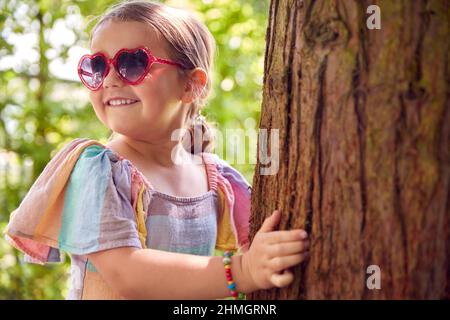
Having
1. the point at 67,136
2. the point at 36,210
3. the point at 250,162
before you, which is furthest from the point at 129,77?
the point at 67,136

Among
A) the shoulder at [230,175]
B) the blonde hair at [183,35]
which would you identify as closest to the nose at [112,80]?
the blonde hair at [183,35]

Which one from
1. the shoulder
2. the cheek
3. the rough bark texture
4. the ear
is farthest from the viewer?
the shoulder

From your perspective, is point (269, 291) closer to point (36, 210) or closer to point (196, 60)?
point (36, 210)

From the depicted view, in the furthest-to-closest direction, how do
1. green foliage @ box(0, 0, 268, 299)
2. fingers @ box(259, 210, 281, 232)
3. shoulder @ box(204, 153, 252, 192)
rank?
1. green foliage @ box(0, 0, 268, 299)
2. shoulder @ box(204, 153, 252, 192)
3. fingers @ box(259, 210, 281, 232)

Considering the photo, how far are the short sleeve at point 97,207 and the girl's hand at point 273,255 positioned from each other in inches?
15.0

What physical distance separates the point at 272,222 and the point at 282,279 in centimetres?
17

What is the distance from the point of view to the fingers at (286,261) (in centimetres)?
171

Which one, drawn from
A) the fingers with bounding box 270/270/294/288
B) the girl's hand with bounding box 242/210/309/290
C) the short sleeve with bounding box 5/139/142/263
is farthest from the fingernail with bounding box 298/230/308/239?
the short sleeve with bounding box 5/139/142/263

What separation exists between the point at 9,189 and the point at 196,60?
300cm

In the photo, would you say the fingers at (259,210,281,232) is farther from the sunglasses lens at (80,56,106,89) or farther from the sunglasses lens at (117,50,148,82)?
the sunglasses lens at (80,56,106,89)

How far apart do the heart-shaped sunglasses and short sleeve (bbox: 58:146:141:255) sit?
27cm

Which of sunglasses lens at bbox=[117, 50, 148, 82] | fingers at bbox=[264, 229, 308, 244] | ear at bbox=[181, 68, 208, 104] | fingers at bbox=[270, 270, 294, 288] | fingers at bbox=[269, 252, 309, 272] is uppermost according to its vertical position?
sunglasses lens at bbox=[117, 50, 148, 82]

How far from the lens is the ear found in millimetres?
2496

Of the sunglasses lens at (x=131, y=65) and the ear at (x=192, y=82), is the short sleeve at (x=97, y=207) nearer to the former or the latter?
the sunglasses lens at (x=131, y=65)
